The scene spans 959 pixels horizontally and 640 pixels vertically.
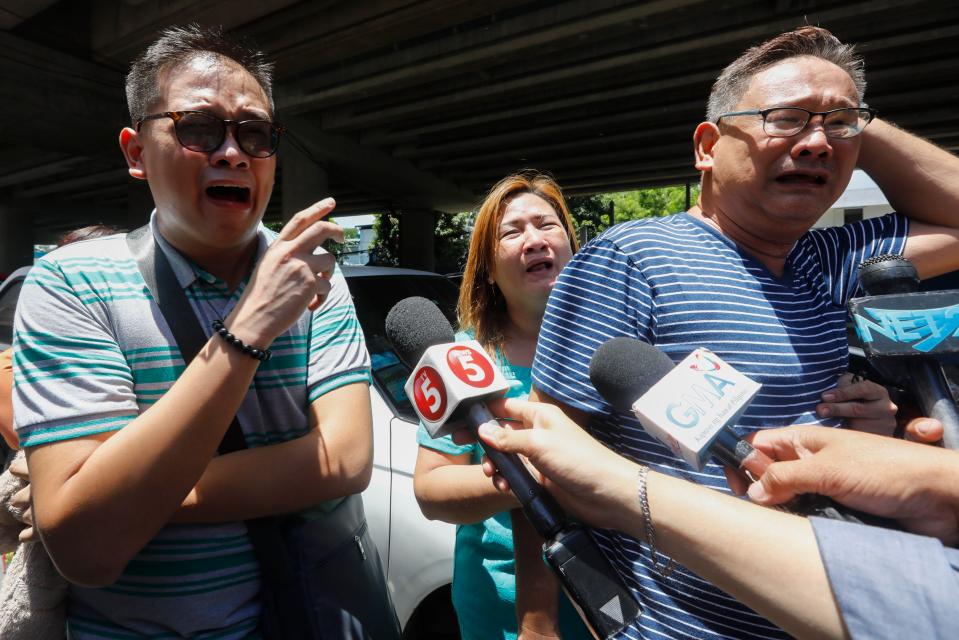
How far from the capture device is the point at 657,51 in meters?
10.5

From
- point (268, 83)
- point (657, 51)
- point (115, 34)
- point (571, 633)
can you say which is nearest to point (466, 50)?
point (657, 51)

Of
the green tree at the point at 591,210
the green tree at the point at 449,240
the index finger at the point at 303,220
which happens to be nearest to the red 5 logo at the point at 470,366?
the index finger at the point at 303,220

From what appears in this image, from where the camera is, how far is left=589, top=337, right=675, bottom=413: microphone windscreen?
114 centimetres

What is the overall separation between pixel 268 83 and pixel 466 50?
10.2 meters

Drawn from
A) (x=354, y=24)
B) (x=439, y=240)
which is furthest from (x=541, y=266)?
(x=439, y=240)

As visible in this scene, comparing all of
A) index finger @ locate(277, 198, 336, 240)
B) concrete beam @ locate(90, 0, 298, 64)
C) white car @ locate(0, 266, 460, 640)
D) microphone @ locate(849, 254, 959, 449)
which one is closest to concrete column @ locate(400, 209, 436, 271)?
concrete beam @ locate(90, 0, 298, 64)

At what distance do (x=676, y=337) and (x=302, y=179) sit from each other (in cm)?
1595

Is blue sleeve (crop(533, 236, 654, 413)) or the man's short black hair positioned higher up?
the man's short black hair

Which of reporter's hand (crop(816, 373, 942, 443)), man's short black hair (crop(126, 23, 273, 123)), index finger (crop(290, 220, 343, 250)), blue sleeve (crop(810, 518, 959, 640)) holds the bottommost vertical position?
blue sleeve (crop(810, 518, 959, 640))

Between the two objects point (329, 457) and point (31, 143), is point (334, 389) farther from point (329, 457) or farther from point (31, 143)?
point (31, 143)

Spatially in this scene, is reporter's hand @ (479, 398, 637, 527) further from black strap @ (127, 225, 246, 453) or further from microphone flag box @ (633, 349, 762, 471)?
black strap @ (127, 225, 246, 453)

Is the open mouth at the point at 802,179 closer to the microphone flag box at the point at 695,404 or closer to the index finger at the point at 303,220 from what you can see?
the microphone flag box at the point at 695,404

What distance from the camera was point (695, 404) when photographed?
3.34 feet

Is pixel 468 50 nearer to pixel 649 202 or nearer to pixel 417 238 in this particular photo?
pixel 417 238
